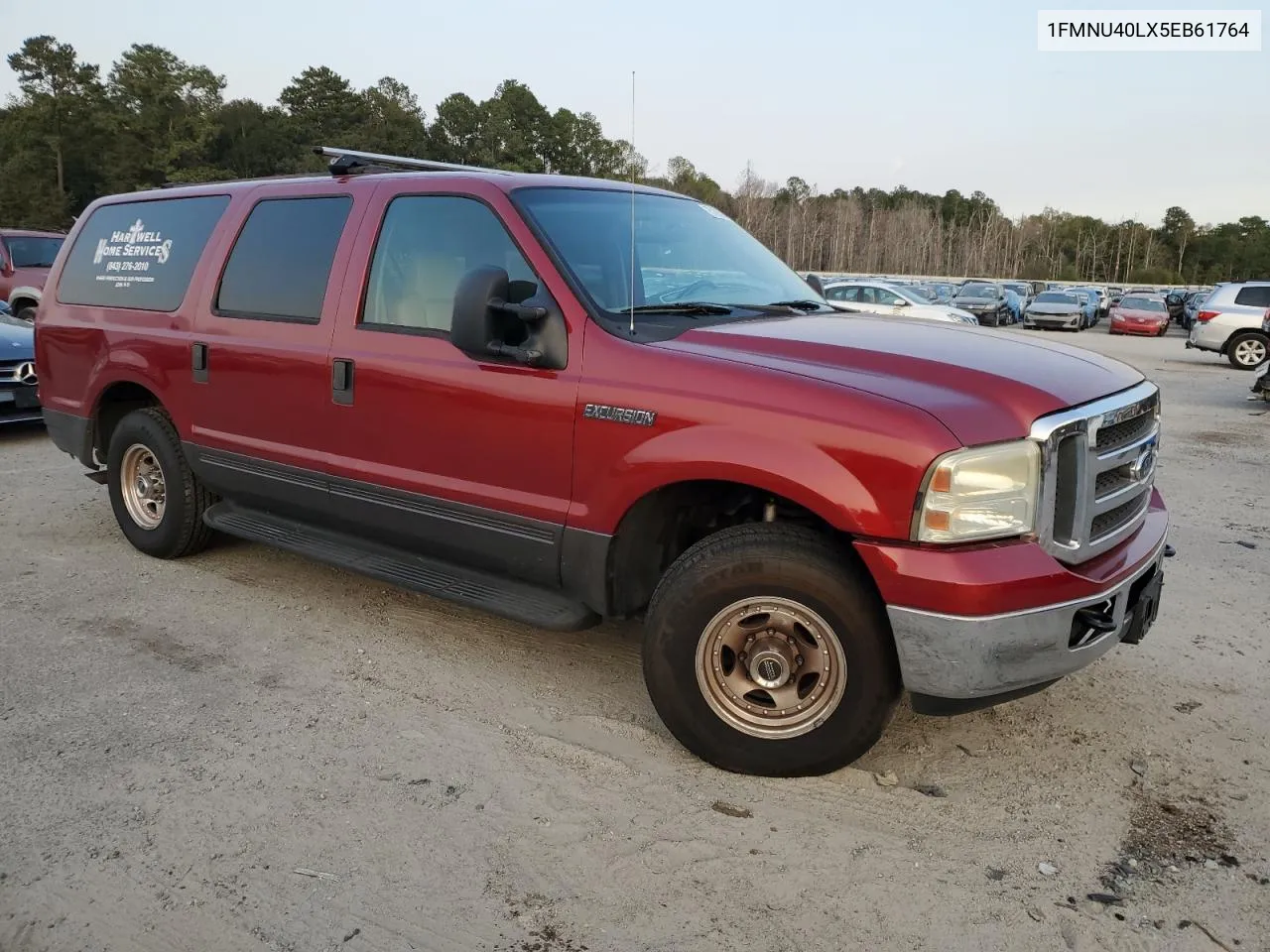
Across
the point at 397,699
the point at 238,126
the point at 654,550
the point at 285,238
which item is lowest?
the point at 397,699

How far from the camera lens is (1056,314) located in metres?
34.6

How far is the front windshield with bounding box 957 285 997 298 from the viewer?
37438 mm

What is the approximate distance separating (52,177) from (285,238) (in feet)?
247

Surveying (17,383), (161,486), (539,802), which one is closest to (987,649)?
(539,802)

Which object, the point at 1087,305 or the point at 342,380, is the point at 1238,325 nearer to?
the point at 1087,305

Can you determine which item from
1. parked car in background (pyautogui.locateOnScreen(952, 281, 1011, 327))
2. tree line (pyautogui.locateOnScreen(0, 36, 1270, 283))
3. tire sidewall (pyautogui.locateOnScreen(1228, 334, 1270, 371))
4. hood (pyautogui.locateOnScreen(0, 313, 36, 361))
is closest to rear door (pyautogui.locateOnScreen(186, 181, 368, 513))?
hood (pyautogui.locateOnScreen(0, 313, 36, 361))

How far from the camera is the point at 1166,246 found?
10238 centimetres

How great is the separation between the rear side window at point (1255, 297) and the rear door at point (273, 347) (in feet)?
69.3

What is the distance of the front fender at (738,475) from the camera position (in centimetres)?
295

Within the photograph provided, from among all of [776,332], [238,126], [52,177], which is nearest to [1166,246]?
[238,126]

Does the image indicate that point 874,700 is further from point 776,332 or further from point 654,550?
point 776,332

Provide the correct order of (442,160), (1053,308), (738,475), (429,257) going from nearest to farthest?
(738,475), (429,257), (1053,308), (442,160)

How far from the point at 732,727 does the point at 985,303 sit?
36.0m

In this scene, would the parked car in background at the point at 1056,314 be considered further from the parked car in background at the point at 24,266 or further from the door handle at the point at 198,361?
the door handle at the point at 198,361
